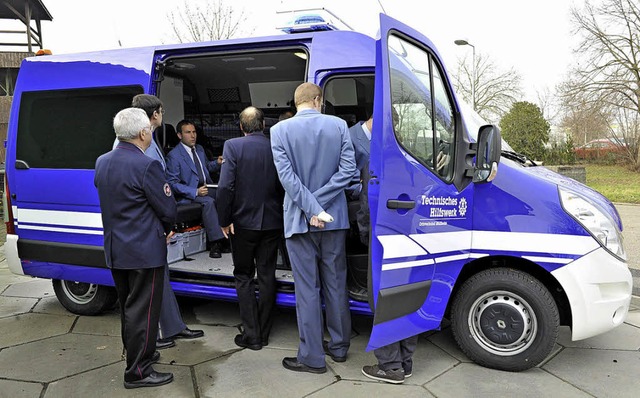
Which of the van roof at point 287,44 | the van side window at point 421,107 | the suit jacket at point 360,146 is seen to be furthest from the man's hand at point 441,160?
the van roof at point 287,44

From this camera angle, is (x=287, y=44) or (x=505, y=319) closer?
(x=505, y=319)

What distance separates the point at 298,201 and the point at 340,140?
Answer: 0.52m

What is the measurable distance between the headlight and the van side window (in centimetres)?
80

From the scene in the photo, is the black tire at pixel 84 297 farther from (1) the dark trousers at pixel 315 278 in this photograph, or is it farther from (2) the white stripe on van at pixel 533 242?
(2) the white stripe on van at pixel 533 242

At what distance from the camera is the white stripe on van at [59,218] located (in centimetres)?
438

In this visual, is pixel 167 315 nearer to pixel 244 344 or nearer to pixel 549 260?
pixel 244 344

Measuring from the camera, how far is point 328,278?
359 cm

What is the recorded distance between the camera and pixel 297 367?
3.59m

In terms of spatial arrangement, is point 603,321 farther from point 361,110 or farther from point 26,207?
point 26,207

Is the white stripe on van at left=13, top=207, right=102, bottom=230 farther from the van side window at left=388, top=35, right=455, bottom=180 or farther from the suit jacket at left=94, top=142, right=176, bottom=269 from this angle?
the van side window at left=388, top=35, right=455, bottom=180

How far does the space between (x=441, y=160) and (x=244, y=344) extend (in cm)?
216

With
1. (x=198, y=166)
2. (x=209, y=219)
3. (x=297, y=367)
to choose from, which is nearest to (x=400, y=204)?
(x=297, y=367)

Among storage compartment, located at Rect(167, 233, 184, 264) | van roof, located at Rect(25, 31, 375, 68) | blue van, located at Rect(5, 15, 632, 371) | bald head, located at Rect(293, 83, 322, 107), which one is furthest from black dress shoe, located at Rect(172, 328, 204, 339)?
van roof, located at Rect(25, 31, 375, 68)

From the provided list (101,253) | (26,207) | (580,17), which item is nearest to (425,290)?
(101,253)
